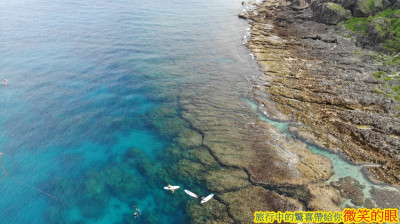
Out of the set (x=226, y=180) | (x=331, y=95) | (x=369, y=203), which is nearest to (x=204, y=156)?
(x=226, y=180)

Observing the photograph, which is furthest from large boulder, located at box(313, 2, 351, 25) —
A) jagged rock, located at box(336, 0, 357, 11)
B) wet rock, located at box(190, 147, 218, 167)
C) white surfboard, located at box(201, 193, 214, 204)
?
white surfboard, located at box(201, 193, 214, 204)

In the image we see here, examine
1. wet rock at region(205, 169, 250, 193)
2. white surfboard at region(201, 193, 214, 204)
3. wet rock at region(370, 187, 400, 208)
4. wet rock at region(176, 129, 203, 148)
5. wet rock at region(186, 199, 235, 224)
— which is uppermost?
wet rock at region(176, 129, 203, 148)

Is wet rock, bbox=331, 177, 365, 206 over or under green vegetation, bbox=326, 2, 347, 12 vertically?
under

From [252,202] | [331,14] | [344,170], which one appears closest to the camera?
[252,202]

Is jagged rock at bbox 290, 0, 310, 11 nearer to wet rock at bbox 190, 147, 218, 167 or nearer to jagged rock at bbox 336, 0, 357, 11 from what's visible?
jagged rock at bbox 336, 0, 357, 11

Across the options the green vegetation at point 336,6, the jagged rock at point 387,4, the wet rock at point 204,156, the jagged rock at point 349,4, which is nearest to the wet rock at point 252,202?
the wet rock at point 204,156

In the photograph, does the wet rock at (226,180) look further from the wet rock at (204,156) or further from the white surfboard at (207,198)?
the wet rock at (204,156)

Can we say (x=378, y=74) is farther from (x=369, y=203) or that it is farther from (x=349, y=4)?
(x=349, y=4)
